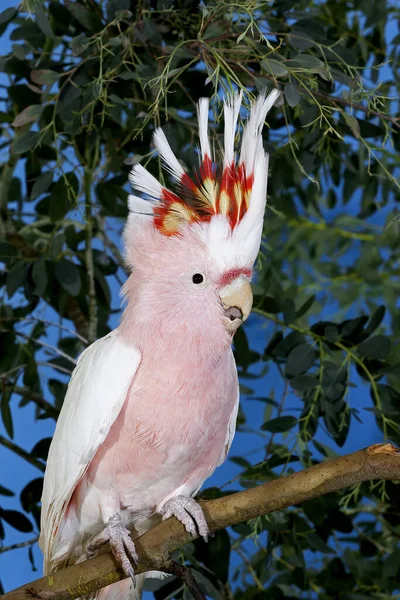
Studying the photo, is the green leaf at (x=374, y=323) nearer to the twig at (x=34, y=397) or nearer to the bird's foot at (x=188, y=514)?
the bird's foot at (x=188, y=514)

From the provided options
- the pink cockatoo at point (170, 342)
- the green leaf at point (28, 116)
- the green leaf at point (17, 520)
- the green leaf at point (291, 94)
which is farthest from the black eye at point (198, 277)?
the green leaf at point (17, 520)

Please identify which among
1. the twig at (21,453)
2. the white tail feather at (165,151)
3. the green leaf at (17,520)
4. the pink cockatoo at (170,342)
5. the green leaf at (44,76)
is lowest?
the green leaf at (17,520)

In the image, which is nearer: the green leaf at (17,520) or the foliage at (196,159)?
the foliage at (196,159)

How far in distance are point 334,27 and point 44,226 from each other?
0.67 meters

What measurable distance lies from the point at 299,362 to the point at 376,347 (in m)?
0.12

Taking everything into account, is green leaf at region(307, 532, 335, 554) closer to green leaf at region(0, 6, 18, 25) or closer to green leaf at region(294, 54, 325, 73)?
green leaf at region(294, 54, 325, 73)

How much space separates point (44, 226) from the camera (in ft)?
4.69

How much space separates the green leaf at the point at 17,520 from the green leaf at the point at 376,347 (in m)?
0.62

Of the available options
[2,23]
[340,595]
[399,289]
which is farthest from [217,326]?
[399,289]

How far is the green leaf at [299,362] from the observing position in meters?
1.14

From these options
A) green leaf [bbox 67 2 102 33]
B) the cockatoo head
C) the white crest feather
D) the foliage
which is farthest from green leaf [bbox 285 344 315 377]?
green leaf [bbox 67 2 102 33]

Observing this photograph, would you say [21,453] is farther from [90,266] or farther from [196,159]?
[196,159]

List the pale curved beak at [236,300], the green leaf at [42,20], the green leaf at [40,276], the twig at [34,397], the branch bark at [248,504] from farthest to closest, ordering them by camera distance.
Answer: the twig at [34,397] < the green leaf at [40,276] < the green leaf at [42,20] < the pale curved beak at [236,300] < the branch bark at [248,504]

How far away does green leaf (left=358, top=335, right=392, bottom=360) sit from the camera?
3.74 feet
